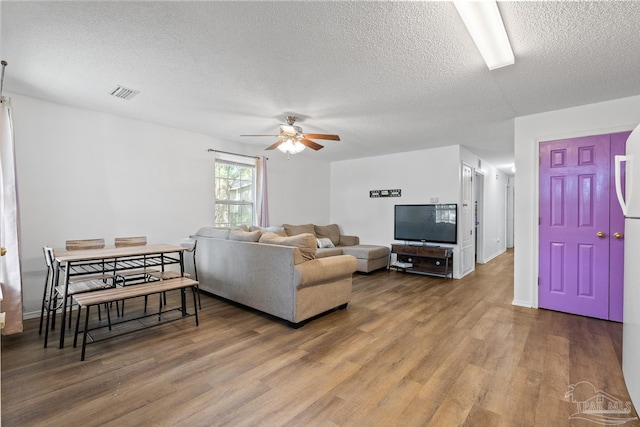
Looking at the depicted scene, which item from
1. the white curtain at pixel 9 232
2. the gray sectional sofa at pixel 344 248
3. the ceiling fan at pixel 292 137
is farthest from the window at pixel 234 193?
the white curtain at pixel 9 232

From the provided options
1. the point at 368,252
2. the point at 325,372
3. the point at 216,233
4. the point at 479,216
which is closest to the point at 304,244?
the point at 325,372

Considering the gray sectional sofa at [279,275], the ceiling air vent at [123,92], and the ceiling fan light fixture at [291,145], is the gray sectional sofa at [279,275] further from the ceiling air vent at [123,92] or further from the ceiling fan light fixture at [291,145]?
the ceiling air vent at [123,92]

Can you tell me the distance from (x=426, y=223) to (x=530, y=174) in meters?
2.18

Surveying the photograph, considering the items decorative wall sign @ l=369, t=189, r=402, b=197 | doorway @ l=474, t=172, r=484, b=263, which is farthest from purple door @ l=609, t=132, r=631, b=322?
doorway @ l=474, t=172, r=484, b=263

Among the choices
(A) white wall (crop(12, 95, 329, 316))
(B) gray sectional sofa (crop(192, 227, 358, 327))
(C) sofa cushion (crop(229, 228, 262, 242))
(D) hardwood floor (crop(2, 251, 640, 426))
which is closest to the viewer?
(D) hardwood floor (crop(2, 251, 640, 426))

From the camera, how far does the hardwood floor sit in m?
1.70

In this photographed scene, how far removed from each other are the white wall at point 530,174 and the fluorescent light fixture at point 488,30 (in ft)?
5.58

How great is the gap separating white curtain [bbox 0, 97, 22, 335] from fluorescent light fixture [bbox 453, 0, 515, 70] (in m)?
3.94

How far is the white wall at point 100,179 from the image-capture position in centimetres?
328

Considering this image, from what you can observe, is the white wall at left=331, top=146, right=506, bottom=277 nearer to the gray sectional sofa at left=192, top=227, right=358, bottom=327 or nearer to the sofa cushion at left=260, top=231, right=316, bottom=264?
the gray sectional sofa at left=192, top=227, right=358, bottom=327

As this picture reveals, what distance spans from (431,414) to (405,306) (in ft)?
6.58

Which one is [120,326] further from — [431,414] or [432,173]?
[432,173]

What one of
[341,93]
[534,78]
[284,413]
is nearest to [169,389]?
[284,413]

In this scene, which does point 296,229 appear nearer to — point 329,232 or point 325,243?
point 325,243
